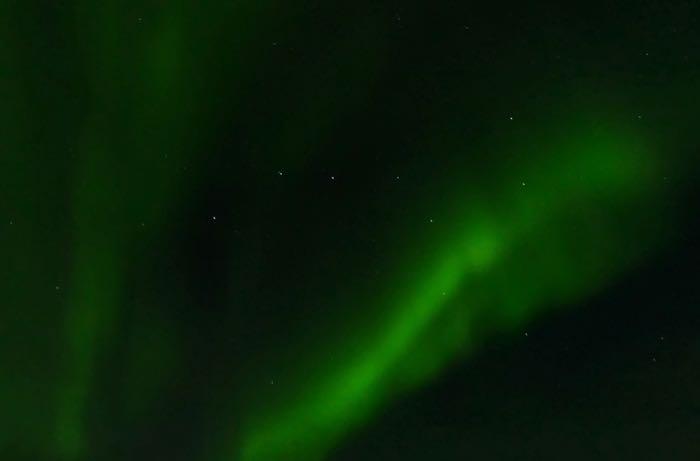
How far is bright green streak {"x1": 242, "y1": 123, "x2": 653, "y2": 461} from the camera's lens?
0.72 m

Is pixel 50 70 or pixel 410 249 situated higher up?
pixel 50 70

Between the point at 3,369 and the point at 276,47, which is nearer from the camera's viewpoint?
the point at 276,47

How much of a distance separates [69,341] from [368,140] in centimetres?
40

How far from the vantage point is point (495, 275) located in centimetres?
75

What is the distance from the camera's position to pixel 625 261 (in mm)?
732

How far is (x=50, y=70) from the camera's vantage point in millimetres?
736

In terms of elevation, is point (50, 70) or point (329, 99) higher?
point (50, 70)

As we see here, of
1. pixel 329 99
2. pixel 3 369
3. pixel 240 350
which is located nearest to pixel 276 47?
pixel 329 99

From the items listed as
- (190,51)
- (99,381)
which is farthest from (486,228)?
(99,381)

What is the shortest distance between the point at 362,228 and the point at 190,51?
0.25m

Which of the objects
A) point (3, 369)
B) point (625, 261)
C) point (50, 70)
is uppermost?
point (50, 70)

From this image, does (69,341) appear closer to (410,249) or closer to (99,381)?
(99,381)

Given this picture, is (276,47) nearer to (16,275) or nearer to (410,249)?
(410,249)

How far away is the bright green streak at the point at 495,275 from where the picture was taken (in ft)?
2.36
